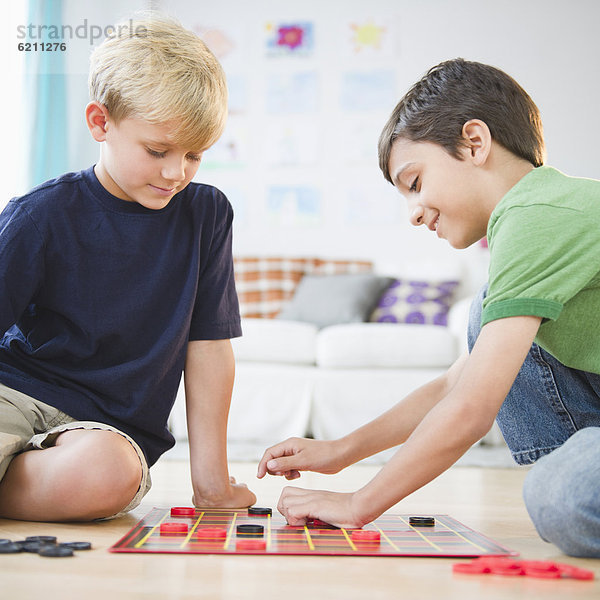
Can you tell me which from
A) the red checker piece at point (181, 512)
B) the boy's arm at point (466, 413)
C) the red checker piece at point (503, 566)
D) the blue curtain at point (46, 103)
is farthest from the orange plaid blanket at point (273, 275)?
the red checker piece at point (503, 566)

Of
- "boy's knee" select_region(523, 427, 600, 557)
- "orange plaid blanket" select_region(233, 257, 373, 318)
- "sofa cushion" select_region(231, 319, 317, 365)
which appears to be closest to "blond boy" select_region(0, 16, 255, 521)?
"boy's knee" select_region(523, 427, 600, 557)

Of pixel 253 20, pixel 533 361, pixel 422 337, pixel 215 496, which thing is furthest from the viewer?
pixel 253 20

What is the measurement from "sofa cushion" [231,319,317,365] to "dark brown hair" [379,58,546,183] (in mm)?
1848

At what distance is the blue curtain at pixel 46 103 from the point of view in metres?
3.42

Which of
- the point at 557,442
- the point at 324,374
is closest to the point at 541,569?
the point at 557,442

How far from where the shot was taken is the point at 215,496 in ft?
4.33

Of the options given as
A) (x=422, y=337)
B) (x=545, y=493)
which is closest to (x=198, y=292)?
(x=545, y=493)

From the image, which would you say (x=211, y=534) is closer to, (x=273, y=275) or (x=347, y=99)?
(x=273, y=275)

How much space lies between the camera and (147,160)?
1214 millimetres

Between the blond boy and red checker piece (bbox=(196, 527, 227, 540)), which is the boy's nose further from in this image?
red checker piece (bbox=(196, 527, 227, 540))

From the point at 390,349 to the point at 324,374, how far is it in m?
0.26

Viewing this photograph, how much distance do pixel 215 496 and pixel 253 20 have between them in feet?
11.2

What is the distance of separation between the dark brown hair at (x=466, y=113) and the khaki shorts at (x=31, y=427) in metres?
0.62

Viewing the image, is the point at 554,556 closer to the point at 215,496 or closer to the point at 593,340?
the point at 593,340
